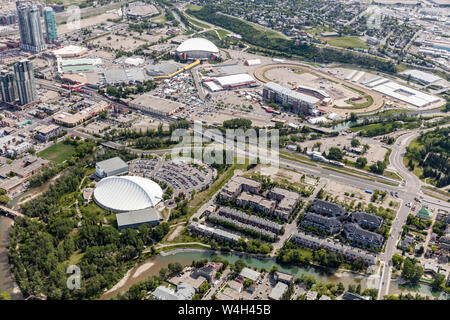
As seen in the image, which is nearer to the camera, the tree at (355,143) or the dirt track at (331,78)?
the tree at (355,143)

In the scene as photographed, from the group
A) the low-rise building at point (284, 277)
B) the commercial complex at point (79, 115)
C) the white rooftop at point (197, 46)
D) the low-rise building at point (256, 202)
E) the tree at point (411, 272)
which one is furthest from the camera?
the white rooftop at point (197, 46)

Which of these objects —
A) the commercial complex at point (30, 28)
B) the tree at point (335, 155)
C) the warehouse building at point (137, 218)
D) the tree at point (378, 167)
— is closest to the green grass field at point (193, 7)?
the commercial complex at point (30, 28)

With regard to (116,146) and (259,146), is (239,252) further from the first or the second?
(116,146)

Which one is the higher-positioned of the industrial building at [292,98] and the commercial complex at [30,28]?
the commercial complex at [30,28]

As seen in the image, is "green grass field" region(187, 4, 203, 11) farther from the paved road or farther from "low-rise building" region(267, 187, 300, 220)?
"low-rise building" region(267, 187, 300, 220)

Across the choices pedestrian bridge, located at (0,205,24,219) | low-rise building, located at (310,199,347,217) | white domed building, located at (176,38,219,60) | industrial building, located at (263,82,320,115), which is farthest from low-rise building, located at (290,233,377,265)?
white domed building, located at (176,38,219,60)

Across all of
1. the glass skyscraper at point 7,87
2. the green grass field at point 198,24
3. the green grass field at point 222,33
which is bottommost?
the glass skyscraper at point 7,87

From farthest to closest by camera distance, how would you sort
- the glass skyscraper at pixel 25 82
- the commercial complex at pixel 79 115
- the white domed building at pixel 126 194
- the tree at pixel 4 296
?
1. the glass skyscraper at pixel 25 82
2. the commercial complex at pixel 79 115
3. the white domed building at pixel 126 194
4. the tree at pixel 4 296

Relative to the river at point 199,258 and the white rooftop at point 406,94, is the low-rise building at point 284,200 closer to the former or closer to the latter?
the river at point 199,258
